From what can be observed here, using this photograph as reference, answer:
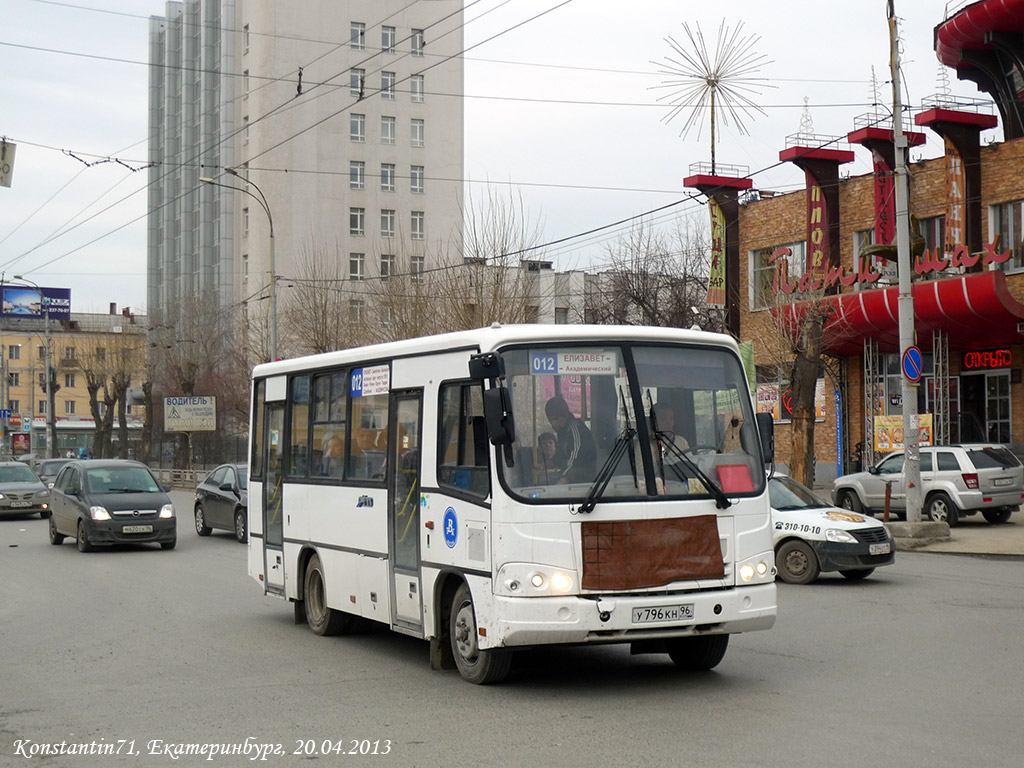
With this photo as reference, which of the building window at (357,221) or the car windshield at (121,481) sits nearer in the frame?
the car windshield at (121,481)

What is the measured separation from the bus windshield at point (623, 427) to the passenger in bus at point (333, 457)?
10.2ft

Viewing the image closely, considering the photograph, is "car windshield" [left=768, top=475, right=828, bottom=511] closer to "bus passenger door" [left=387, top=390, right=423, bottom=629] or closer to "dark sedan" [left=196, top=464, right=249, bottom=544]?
"bus passenger door" [left=387, top=390, right=423, bottom=629]

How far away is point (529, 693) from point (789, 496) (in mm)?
8789

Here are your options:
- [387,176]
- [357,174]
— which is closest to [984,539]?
[357,174]

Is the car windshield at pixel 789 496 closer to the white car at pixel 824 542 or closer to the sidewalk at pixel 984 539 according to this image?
the white car at pixel 824 542

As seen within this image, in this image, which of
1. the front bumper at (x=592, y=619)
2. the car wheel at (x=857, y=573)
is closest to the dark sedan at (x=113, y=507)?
the car wheel at (x=857, y=573)

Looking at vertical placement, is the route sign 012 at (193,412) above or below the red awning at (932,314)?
below

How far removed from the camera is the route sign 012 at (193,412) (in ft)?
193

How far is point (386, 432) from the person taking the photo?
10844 millimetres

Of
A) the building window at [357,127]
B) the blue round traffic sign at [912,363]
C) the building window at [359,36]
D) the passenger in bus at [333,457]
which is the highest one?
the building window at [359,36]

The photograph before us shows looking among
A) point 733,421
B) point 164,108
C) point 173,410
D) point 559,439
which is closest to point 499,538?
point 559,439

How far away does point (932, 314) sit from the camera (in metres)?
33.3

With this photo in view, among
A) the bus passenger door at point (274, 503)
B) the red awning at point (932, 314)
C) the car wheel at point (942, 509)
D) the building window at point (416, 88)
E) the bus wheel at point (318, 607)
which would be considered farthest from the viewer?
the building window at point (416, 88)

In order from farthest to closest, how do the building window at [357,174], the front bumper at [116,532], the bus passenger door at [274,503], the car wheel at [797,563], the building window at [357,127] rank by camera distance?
the building window at [357,174] < the building window at [357,127] < the front bumper at [116,532] < the car wheel at [797,563] < the bus passenger door at [274,503]
